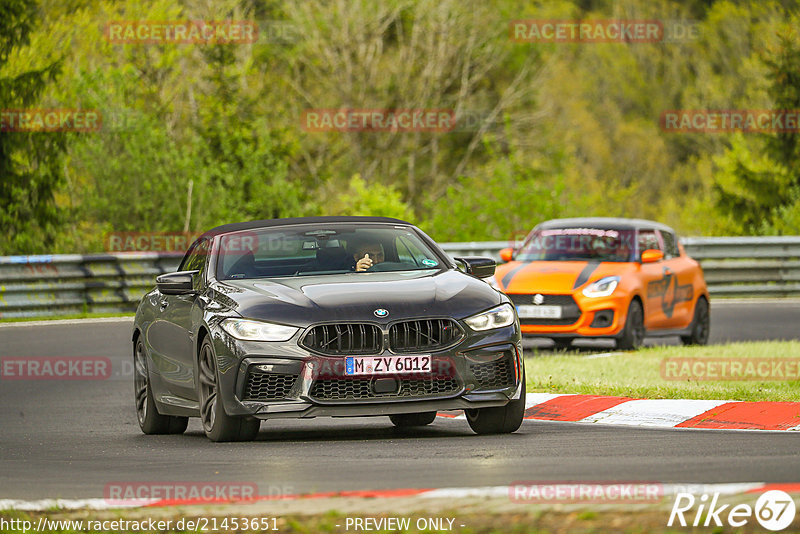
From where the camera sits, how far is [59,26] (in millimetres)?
31422

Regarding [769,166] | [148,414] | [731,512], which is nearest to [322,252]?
[148,414]

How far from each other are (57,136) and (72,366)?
1357 cm

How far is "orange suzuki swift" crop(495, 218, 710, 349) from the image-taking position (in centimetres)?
1884

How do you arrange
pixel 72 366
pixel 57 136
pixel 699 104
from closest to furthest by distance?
pixel 72 366 < pixel 57 136 < pixel 699 104

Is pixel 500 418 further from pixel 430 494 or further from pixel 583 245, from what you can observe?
pixel 583 245

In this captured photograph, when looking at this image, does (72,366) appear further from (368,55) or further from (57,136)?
(368,55)

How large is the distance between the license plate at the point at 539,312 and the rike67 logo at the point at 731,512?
11.9 m

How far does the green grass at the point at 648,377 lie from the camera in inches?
507

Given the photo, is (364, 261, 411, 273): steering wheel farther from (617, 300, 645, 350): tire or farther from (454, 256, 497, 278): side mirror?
(617, 300, 645, 350): tire

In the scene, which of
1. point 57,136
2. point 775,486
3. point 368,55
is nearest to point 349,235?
point 775,486

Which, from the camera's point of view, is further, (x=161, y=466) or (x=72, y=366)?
(x=72, y=366)

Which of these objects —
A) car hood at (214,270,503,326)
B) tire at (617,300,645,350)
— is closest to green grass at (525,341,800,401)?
tire at (617,300,645,350)

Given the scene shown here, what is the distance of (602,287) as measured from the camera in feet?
62.1

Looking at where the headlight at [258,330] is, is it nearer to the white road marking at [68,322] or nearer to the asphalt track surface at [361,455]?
the asphalt track surface at [361,455]
